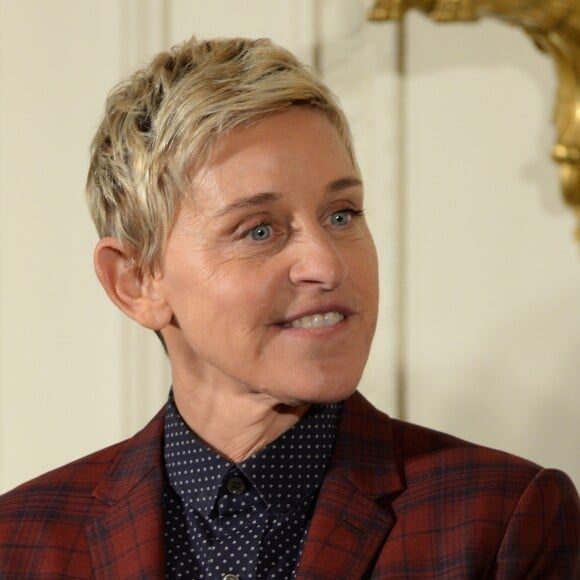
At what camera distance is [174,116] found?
1503 mm

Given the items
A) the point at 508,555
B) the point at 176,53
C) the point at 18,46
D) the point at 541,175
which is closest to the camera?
the point at 508,555

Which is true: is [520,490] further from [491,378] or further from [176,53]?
[176,53]

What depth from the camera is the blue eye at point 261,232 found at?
148 centimetres

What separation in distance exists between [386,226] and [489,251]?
0.41 ft

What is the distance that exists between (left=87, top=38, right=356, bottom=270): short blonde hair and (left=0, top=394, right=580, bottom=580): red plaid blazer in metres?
0.25

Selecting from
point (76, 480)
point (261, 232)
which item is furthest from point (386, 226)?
point (76, 480)

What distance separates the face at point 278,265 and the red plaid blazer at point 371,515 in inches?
5.3

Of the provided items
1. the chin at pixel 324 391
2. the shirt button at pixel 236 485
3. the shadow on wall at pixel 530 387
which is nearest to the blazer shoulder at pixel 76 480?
the shirt button at pixel 236 485

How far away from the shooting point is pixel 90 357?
1961 millimetres

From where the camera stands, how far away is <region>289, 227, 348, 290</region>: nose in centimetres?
145

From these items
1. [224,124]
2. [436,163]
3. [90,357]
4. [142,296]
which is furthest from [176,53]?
[90,357]

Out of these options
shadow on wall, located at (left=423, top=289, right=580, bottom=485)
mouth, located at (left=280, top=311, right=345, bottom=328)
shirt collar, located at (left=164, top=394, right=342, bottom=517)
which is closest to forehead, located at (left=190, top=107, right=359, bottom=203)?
mouth, located at (left=280, top=311, right=345, bottom=328)

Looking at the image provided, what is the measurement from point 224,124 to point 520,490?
46 cm

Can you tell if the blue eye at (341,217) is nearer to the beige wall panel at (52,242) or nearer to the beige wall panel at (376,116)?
the beige wall panel at (376,116)
